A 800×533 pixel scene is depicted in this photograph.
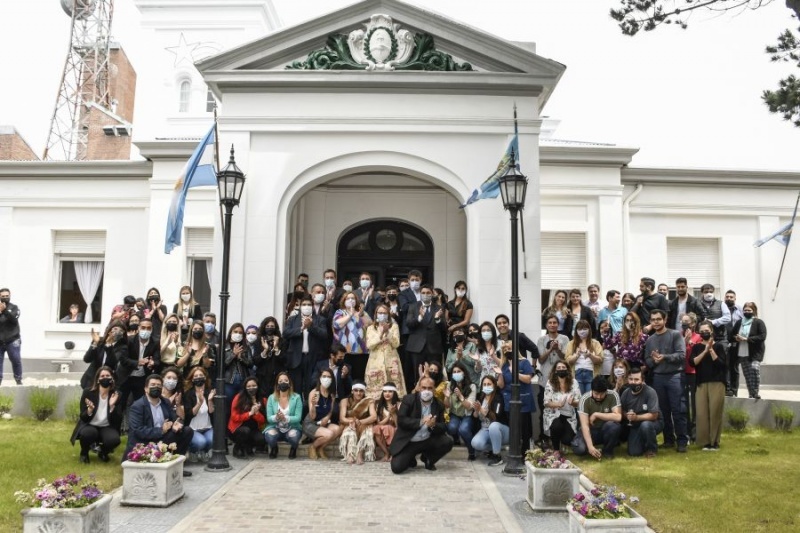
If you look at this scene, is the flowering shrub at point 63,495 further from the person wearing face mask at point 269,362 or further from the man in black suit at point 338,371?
the man in black suit at point 338,371

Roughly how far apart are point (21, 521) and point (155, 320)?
4759mm

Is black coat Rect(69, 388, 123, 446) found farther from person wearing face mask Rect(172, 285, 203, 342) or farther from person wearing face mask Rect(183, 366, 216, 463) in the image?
person wearing face mask Rect(172, 285, 203, 342)

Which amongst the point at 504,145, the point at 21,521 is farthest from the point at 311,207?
the point at 21,521

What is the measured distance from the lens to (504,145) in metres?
12.8

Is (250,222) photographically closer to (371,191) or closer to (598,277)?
(371,191)

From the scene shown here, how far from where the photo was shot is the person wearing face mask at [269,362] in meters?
10.5

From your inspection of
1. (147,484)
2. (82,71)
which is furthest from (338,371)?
(82,71)

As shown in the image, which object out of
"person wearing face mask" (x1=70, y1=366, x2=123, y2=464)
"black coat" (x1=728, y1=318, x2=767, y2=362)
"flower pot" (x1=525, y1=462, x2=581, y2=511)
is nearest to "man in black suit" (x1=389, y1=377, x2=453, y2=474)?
"flower pot" (x1=525, y1=462, x2=581, y2=511)

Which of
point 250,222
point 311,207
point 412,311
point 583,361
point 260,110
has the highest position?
point 260,110

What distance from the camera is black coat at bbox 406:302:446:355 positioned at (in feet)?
36.0

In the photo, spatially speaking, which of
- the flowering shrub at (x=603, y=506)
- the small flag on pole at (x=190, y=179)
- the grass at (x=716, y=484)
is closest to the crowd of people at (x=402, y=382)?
the grass at (x=716, y=484)

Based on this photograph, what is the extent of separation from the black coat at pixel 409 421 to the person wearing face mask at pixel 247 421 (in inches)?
82.8

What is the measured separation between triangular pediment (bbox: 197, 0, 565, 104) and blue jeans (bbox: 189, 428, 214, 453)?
6.54m

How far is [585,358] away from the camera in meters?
10.4
